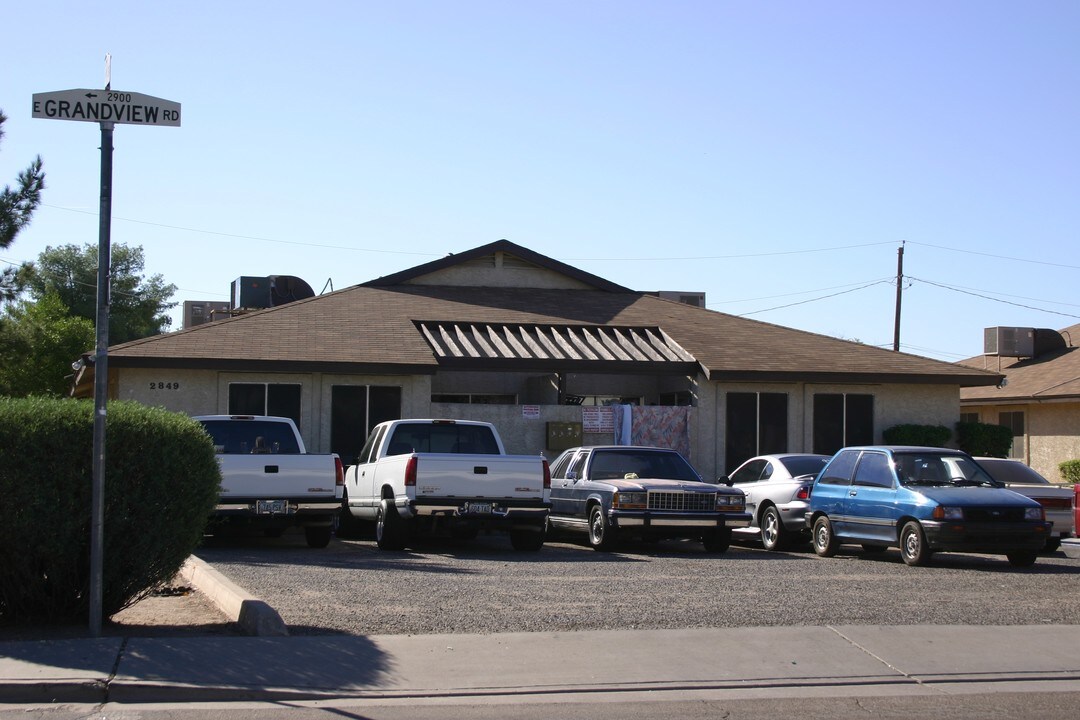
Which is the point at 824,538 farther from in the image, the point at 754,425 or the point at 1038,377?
the point at 1038,377

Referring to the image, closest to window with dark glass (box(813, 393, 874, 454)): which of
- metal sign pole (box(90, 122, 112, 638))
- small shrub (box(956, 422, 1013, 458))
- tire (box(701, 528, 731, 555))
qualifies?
small shrub (box(956, 422, 1013, 458))

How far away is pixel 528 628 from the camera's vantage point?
9.66 m

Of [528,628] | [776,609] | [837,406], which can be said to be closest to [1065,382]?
[837,406]

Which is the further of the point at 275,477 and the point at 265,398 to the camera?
the point at 265,398

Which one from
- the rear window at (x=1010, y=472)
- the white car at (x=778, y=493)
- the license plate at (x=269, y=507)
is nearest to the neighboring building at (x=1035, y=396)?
the rear window at (x=1010, y=472)

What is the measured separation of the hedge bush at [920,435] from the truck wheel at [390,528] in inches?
511

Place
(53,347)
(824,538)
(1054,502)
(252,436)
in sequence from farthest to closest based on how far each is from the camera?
(53,347), (1054,502), (252,436), (824,538)

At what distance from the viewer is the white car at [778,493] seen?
1806cm

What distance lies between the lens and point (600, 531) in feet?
56.0

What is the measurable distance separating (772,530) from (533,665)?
1051 centimetres

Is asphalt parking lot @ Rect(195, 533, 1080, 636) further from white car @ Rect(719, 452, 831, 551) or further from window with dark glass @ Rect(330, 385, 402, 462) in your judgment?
window with dark glass @ Rect(330, 385, 402, 462)

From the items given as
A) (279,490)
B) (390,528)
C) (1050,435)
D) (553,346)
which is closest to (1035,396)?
(1050,435)

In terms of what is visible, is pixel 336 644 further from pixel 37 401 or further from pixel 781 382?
pixel 781 382

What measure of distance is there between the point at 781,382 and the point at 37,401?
18400 mm
